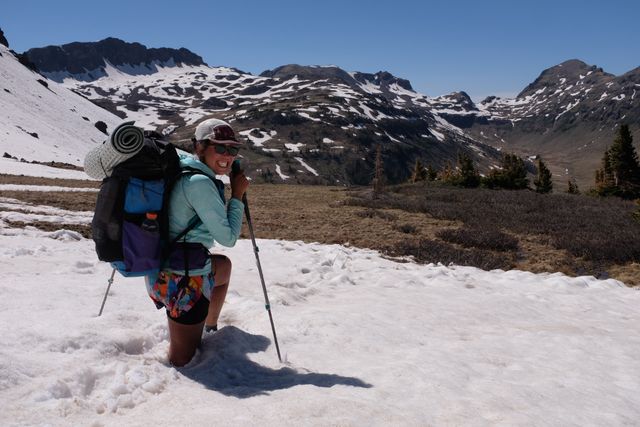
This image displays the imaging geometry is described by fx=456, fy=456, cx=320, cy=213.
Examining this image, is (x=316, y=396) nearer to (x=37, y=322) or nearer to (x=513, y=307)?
(x=37, y=322)

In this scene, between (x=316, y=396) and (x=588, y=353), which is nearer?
(x=316, y=396)

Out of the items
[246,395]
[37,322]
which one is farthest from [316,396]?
[37,322]

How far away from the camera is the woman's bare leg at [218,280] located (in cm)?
553

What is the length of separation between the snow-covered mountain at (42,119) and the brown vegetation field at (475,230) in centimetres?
3854

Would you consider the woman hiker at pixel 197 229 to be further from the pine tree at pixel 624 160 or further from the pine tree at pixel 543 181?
the pine tree at pixel 543 181

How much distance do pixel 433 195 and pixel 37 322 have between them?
1206 inches

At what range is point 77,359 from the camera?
177 inches

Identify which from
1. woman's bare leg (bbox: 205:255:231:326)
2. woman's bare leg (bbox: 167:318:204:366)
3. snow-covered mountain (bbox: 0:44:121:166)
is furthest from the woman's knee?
snow-covered mountain (bbox: 0:44:121:166)

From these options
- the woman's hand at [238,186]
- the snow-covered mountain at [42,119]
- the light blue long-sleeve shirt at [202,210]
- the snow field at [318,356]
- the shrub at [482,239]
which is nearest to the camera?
the snow field at [318,356]

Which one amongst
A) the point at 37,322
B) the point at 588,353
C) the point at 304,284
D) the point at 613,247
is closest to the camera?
the point at 37,322

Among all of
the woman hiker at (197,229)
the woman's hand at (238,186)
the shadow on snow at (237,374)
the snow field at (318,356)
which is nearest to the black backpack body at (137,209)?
the woman hiker at (197,229)

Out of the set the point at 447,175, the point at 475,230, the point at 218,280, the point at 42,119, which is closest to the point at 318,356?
the point at 218,280

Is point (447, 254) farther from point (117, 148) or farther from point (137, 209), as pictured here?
point (117, 148)

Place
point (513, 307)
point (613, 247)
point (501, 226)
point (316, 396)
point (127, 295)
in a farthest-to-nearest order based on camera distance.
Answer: point (501, 226)
point (613, 247)
point (513, 307)
point (127, 295)
point (316, 396)
